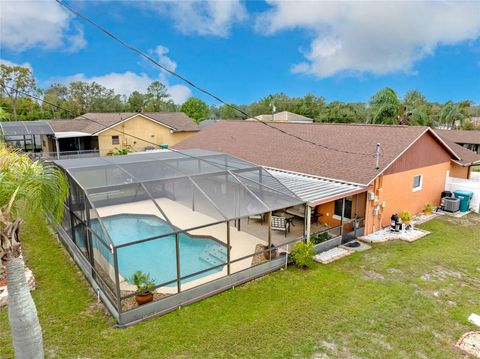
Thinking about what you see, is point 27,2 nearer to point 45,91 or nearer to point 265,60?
point 265,60

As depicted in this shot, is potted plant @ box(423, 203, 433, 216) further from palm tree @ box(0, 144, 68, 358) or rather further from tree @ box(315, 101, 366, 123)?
tree @ box(315, 101, 366, 123)

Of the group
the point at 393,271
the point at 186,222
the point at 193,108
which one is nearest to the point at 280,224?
the point at 393,271

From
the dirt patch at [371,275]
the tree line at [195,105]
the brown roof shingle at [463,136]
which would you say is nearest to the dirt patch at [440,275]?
the dirt patch at [371,275]

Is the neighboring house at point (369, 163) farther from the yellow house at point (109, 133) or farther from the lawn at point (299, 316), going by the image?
the yellow house at point (109, 133)

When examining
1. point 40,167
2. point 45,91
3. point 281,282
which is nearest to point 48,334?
point 40,167

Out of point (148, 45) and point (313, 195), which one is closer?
point (148, 45)

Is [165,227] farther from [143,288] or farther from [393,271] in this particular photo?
[393,271]

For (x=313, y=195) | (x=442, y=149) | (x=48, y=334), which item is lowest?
(x=48, y=334)
